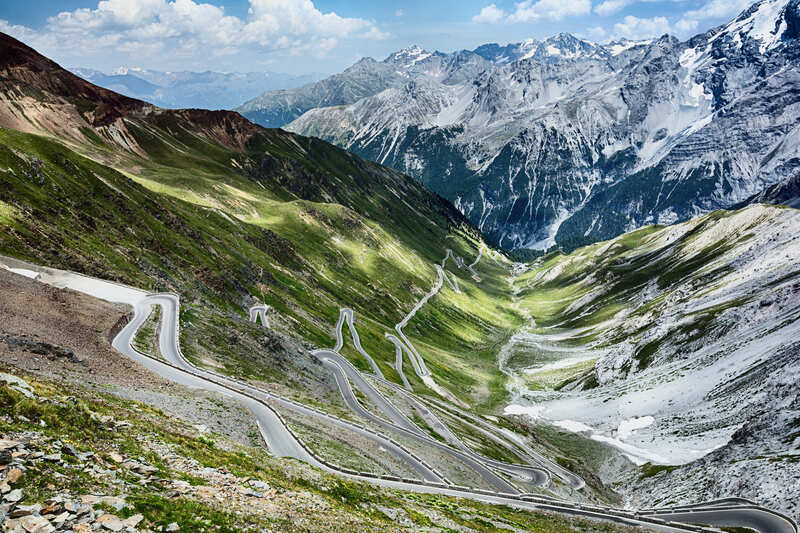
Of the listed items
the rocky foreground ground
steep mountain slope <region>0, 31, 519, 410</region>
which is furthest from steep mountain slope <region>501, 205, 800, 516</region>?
the rocky foreground ground

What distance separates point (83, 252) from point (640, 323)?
524ft

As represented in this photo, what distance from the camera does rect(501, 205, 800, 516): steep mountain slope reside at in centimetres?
6525

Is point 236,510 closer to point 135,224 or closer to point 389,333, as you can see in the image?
point 135,224

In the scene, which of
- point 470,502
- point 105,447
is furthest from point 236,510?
point 470,502

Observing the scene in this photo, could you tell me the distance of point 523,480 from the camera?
6975 cm

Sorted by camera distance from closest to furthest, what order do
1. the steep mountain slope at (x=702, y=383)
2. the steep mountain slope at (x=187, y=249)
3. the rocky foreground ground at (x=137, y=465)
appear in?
the rocky foreground ground at (x=137, y=465) < the steep mountain slope at (x=702, y=383) < the steep mountain slope at (x=187, y=249)

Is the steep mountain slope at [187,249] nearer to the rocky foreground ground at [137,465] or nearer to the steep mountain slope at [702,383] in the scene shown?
the rocky foreground ground at [137,465]

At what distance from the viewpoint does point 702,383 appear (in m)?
→ 96.8

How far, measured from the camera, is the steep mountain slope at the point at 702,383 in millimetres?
65250

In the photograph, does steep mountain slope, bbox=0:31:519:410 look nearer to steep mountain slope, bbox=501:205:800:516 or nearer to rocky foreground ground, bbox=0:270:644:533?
rocky foreground ground, bbox=0:270:644:533

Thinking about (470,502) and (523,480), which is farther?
(523,480)

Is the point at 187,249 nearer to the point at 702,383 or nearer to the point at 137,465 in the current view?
the point at 137,465

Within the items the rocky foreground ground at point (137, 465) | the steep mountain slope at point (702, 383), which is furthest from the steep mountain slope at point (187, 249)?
the steep mountain slope at point (702, 383)

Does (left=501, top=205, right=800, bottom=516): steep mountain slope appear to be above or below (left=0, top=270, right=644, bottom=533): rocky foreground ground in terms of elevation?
above
